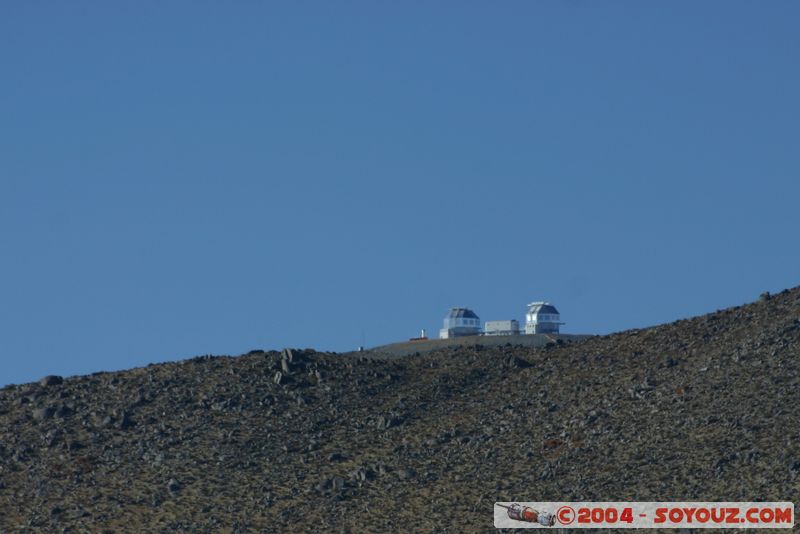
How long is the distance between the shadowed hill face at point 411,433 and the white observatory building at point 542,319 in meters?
23.5

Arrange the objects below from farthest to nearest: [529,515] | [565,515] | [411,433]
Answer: [411,433] → [529,515] → [565,515]

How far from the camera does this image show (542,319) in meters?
86.8

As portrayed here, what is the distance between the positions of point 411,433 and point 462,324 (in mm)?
35637

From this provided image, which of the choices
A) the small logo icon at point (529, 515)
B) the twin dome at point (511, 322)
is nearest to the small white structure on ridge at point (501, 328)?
the twin dome at point (511, 322)

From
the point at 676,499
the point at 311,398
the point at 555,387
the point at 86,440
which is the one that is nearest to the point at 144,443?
the point at 86,440

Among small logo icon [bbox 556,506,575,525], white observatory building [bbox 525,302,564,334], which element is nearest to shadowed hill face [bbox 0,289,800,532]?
small logo icon [bbox 556,506,575,525]

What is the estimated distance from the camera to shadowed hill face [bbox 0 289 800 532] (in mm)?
48281

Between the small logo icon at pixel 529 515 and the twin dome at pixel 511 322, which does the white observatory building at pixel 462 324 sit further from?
the small logo icon at pixel 529 515

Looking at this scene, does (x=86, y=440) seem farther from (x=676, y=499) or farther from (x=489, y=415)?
(x=676, y=499)

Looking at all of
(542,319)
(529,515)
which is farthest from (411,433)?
(542,319)

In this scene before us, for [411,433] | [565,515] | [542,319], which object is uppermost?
[542,319]

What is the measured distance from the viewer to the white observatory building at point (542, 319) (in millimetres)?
86500

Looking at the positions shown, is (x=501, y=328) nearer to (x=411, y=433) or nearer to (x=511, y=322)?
(x=511, y=322)

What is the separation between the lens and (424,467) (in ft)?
169
